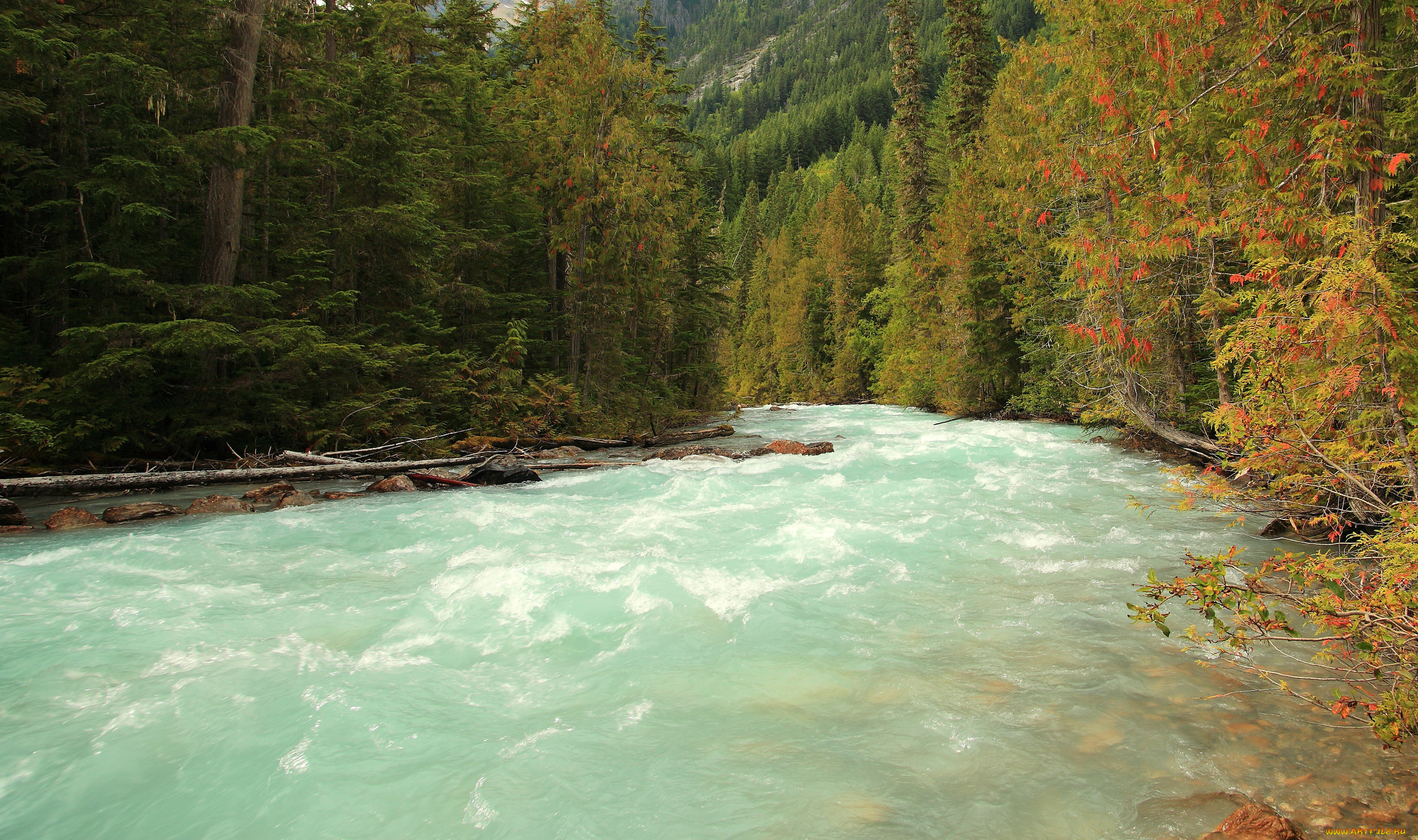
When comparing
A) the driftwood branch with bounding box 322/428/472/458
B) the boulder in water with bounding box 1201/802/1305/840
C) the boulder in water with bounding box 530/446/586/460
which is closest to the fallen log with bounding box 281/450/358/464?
the driftwood branch with bounding box 322/428/472/458

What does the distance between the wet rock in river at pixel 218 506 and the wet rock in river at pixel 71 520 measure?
0.96 metres

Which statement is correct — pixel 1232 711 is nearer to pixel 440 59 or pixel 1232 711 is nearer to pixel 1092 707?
pixel 1092 707

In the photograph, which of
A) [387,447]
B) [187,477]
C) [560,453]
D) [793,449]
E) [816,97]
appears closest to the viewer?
[187,477]

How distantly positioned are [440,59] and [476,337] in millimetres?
9023

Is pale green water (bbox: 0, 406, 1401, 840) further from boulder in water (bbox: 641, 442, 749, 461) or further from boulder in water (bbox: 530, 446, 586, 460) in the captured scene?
boulder in water (bbox: 530, 446, 586, 460)

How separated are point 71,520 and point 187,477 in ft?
4.33

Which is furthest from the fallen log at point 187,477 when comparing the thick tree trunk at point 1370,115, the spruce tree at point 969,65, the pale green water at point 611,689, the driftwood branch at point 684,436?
the spruce tree at point 969,65

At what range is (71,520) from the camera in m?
8.27

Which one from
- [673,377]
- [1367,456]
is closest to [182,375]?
[1367,456]

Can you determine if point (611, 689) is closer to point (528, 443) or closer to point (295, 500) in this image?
point (295, 500)

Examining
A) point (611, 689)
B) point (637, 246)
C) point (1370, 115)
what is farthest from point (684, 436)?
point (1370, 115)

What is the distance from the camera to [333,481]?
39.8 feet

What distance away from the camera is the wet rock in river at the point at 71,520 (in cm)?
816

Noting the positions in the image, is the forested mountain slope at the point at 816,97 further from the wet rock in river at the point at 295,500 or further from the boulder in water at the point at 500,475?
the wet rock in river at the point at 295,500
